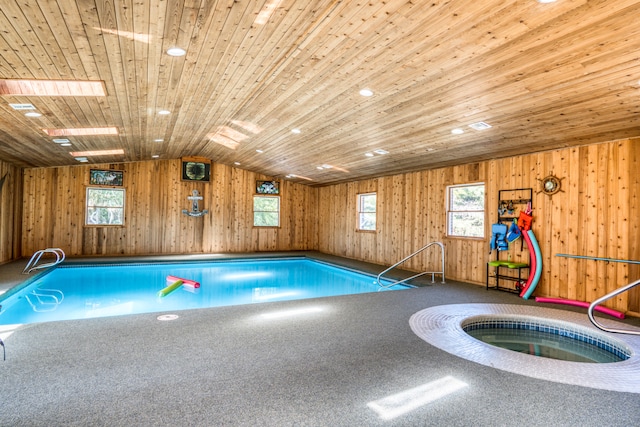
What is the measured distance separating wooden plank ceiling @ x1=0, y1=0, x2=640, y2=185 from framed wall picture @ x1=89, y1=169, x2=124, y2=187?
11.5 ft

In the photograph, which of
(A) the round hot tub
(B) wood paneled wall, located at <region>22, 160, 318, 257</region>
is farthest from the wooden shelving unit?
(B) wood paneled wall, located at <region>22, 160, 318, 257</region>

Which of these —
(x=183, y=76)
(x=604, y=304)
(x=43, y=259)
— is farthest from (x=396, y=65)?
(x=43, y=259)

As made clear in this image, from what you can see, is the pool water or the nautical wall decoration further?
the nautical wall decoration

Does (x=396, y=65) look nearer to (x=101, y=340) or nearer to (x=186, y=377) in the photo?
(x=186, y=377)

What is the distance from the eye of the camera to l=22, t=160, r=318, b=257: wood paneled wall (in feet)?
31.2

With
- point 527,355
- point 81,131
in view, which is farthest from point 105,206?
point 527,355

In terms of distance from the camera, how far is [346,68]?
3.77 metres

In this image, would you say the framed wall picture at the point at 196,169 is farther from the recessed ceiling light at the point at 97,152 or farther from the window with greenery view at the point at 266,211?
the recessed ceiling light at the point at 97,152

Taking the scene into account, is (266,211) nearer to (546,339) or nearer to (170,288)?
(170,288)

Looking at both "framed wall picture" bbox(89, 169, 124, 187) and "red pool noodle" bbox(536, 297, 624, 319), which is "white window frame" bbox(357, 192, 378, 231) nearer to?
"red pool noodle" bbox(536, 297, 624, 319)

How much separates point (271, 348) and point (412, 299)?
2802mm

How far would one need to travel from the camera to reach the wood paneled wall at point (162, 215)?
31.2 ft

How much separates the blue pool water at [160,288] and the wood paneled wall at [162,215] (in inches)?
54.5

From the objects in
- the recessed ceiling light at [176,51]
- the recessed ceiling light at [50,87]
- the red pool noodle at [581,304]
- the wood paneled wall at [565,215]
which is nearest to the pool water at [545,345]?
the red pool noodle at [581,304]
